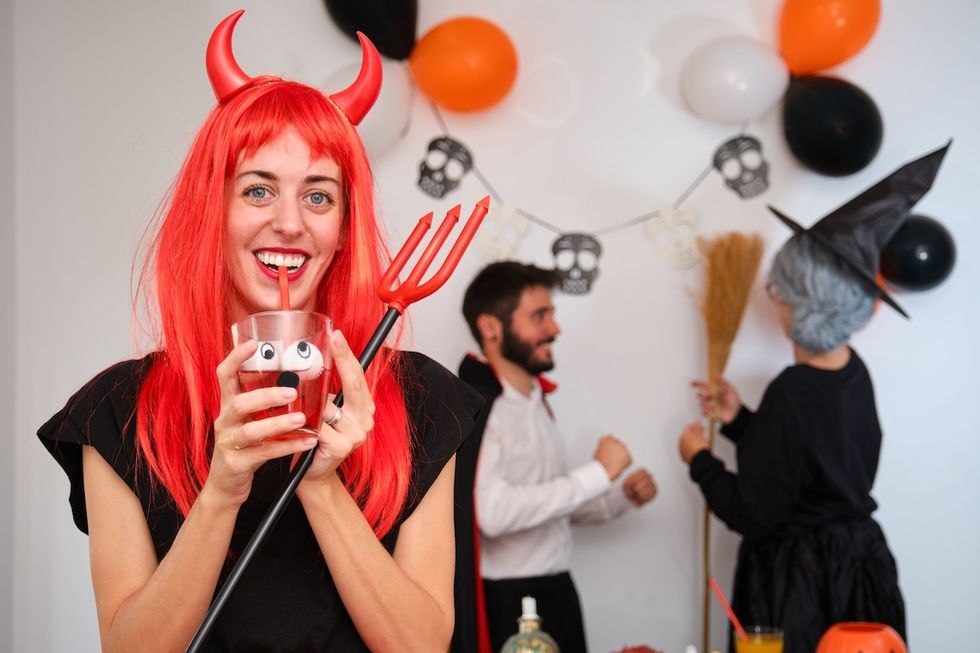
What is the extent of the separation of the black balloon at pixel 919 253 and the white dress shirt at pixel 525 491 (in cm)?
119

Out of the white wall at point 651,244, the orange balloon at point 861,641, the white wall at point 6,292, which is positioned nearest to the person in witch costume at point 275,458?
the orange balloon at point 861,641

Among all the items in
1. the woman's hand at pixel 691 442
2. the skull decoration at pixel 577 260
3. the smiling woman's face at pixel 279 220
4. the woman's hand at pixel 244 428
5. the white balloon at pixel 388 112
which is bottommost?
the woman's hand at pixel 691 442

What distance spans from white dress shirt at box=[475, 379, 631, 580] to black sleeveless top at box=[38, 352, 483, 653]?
1.89 m

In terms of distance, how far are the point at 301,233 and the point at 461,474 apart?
0.42 meters

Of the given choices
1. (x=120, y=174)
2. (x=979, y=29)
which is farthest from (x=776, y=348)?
(x=120, y=174)

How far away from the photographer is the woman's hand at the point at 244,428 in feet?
3.36

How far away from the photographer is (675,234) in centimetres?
385

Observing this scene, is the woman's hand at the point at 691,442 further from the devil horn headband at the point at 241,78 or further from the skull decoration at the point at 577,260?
the devil horn headband at the point at 241,78

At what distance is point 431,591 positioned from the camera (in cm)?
133

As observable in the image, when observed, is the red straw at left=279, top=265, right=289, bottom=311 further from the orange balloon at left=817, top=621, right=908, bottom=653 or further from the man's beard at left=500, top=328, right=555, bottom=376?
the man's beard at left=500, top=328, right=555, bottom=376

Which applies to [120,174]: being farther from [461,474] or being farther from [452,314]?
[461,474]

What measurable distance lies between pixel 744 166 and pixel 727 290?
1.62ft

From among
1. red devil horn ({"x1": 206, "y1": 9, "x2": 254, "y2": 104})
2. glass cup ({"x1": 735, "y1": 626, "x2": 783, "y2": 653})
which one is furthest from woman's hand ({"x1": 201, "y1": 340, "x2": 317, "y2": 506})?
glass cup ({"x1": 735, "y1": 626, "x2": 783, "y2": 653})

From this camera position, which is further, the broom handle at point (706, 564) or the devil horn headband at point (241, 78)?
the broom handle at point (706, 564)
